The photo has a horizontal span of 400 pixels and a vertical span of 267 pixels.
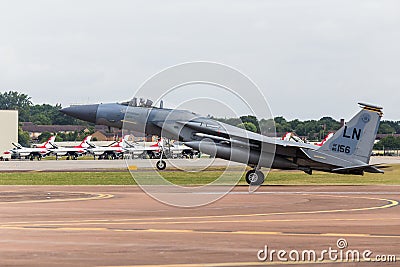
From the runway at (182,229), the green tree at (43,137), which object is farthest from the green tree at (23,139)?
the runway at (182,229)

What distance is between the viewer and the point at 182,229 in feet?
58.2

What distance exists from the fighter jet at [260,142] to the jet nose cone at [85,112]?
176 cm

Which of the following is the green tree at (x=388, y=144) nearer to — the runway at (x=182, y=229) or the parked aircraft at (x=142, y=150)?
the parked aircraft at (x=142, y=150)

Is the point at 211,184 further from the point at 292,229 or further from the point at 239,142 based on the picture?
the point at 292,229

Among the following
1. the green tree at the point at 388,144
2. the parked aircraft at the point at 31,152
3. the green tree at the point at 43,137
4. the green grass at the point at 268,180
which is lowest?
the parked aircraft at the point at 31,152

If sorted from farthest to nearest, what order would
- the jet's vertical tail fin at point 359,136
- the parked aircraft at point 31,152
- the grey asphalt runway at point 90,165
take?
the parked aircraft at point 31,152 → the grey asphalt runway at point 90,165 → the jet's vertical tail fin at point 359,136

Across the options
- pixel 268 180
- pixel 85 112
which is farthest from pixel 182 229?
pixel 268 180

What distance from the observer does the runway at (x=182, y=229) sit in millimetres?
13398

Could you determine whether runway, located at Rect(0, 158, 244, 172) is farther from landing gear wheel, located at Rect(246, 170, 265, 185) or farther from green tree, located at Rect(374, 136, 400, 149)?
green tree, located at Rect(374, 136, 400, 149)

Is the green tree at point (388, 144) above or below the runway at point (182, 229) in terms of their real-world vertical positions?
above

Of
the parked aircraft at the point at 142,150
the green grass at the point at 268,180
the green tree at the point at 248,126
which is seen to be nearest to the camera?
the green tree at the point at 248,126

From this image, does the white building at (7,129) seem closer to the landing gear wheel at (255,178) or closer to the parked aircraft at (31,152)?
the parked aircraft at (31,152)

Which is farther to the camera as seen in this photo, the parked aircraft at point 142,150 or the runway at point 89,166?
the parked aircraft at point 142,150

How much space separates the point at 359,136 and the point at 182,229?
73.4 ft
